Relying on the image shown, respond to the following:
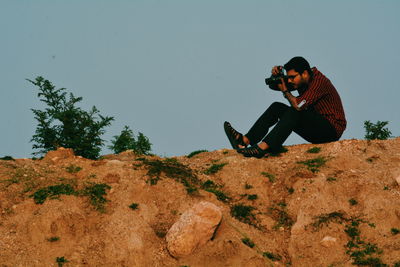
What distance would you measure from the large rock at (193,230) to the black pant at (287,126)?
11.3 ft

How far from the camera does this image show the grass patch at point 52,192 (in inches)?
472

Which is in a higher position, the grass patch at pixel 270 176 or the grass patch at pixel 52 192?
the grass patch at pixel 52 192

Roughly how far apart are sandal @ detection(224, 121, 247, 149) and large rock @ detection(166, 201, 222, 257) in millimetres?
3446

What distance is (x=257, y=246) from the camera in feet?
36.9

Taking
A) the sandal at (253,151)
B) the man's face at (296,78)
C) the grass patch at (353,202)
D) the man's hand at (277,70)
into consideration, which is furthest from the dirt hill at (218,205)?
the man's hand at (277,70)

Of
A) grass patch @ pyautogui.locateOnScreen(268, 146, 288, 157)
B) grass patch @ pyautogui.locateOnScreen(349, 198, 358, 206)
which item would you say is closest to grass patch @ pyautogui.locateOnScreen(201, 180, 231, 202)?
grass patch @ pyautogui.locateOnScreen(268, 146, 288, 157)

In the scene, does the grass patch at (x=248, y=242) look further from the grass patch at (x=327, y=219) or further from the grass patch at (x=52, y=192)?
the grass patch at (x=52, y=192)

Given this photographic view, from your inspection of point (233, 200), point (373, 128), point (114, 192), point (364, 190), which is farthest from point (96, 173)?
point (373, 128)

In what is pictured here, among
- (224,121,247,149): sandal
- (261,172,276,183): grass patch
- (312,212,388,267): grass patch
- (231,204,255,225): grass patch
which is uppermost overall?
(224,121,247,149): sandal

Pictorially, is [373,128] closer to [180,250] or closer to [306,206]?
[306,206]

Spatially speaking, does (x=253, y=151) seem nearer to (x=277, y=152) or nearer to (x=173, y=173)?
(x=277, y=152)

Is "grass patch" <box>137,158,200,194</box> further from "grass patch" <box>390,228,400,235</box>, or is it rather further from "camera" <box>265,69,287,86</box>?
"grass patch" <box>390,228,400,235</box>

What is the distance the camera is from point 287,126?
13250mm

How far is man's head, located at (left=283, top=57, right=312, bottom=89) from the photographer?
13523 mm
